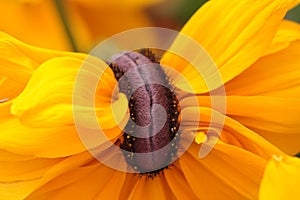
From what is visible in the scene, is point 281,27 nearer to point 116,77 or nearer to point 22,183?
point 116,77

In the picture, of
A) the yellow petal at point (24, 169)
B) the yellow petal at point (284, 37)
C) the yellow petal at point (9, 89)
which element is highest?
the yellow petal at point (284, 37)

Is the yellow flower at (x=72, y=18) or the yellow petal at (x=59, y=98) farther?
the yellow flower at (x=72, y=18)

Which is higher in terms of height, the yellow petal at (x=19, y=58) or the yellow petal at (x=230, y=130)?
the yellow petal at (x=19, y=58)

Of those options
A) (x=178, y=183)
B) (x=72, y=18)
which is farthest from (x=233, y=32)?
(x=72, y=18)

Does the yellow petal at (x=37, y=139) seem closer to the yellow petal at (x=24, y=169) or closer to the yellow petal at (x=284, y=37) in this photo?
the yellow petal at (x=24, y=169)

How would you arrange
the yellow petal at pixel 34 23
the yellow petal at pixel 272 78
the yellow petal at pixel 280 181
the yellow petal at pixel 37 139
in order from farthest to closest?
the yellow petal at pixel 34 23, the yellow petal at pixel 272 78, the yellow petal at pixel 37 139, the yellow petal at pixel 280 181

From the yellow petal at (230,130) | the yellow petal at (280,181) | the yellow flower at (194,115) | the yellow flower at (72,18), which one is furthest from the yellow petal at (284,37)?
the yellow flower at (72,18)

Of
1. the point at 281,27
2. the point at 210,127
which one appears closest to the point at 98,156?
the point at 210,127
